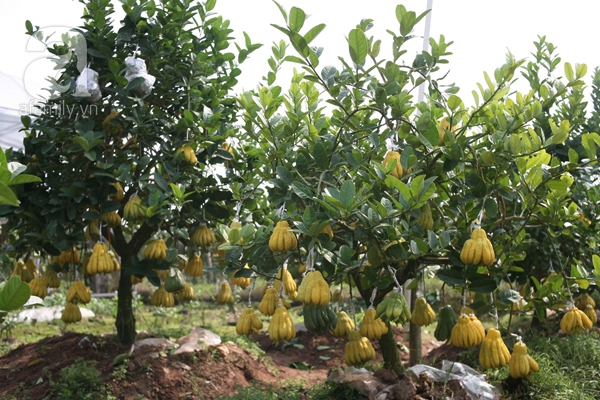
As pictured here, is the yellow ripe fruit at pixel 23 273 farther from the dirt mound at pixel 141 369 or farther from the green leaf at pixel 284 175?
the green leaf at pixel 284 175

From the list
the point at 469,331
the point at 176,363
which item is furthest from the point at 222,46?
the point at 469,331

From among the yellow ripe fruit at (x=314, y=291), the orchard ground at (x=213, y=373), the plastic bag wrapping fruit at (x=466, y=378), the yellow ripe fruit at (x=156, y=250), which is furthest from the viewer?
the orchard ground at (x=213, y=373)

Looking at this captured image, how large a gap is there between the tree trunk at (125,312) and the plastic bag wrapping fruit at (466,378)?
1.86m

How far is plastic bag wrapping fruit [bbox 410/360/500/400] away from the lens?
2525 mm

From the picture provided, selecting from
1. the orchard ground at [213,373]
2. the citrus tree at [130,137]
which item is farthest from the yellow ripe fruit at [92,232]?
the orchard ground at [213,373]

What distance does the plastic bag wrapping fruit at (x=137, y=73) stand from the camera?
2787 millimetres

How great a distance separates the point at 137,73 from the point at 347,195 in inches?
64.1

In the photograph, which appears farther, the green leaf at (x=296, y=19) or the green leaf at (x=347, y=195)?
the green leaf at (x=296, y=19)

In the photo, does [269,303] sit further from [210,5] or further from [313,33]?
[210,5]

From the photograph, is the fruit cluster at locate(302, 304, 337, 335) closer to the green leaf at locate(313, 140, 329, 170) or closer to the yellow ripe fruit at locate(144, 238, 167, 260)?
the green leaf at locate(313, 140, 329, 170)

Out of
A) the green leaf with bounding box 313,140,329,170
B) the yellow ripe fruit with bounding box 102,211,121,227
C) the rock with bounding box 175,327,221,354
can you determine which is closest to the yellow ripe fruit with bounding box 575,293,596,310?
the green leaf with bounding box 313,140,329,170

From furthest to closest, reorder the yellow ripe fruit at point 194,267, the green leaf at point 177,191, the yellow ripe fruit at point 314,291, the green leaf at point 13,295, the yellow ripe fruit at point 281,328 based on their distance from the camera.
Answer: the yellow ripe fruit at point 194,267
the green leaf at point 177,191
the yellow ripe fruit at point 281,328
the yellow ripe fruit at point 314,291
the green leaf at point 13,295

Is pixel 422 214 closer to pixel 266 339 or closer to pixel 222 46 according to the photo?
pixel 222 46

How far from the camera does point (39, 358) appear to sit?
3604 mm
